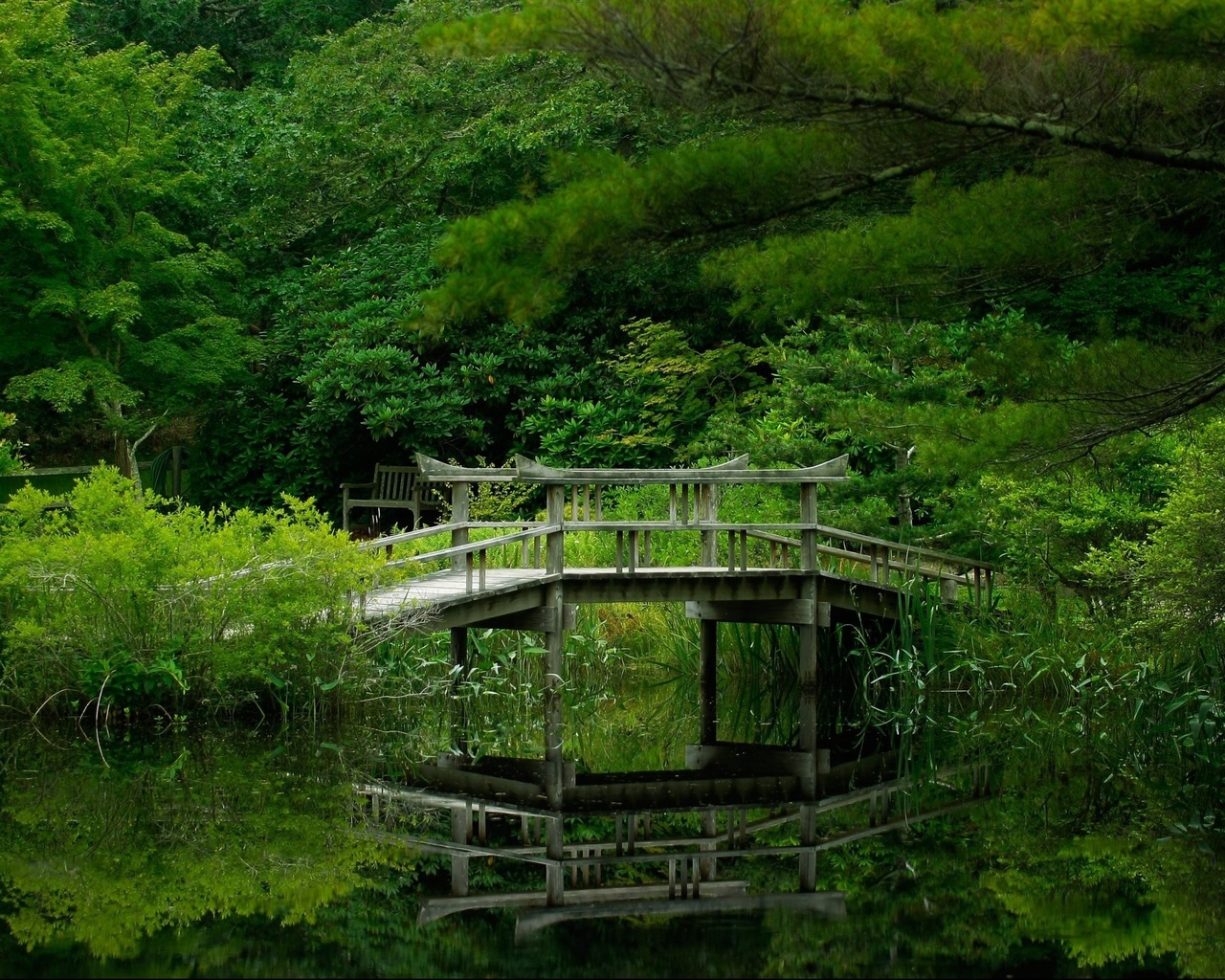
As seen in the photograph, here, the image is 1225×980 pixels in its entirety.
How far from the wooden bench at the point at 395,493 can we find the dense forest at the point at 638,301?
480 millimetres

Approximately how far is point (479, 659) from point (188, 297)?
8.76 meters

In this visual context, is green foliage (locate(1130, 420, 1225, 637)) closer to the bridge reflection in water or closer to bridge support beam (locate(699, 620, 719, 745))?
the bridge reflection in water

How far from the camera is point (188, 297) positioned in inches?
834

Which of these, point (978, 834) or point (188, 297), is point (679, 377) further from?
point (978, 834)

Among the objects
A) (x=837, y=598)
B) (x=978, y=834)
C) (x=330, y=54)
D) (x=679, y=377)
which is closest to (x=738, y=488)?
(x=837, y=598)

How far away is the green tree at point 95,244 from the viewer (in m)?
19.5

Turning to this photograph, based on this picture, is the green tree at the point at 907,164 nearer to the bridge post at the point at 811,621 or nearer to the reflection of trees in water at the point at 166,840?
the reflection of trees in water at the point at 166,840

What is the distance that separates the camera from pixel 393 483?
20.5 m

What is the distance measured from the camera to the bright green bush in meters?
11.0

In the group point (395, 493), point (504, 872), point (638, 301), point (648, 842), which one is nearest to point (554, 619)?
point (648, 842)

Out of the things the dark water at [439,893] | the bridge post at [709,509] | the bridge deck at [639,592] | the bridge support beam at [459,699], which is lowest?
the dark water at [439,893]

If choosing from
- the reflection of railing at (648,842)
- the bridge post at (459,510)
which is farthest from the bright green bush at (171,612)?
the bridge post at (459,510)

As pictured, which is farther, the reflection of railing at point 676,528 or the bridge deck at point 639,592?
the reflection of railing at point 676,528

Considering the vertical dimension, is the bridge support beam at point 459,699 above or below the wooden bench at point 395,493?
below
